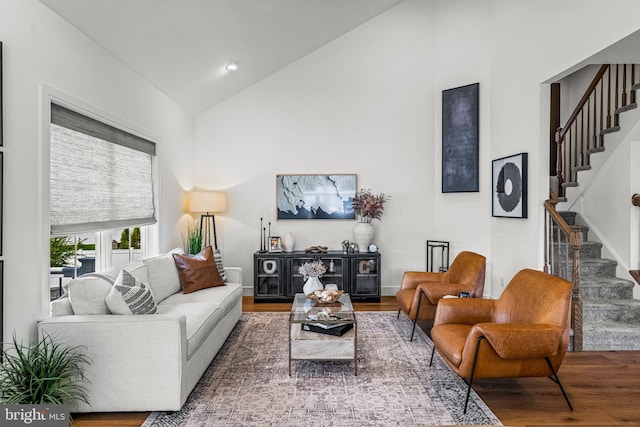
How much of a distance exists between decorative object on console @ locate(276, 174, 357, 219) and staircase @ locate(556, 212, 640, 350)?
285 centimetres

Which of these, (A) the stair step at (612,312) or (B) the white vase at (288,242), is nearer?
(A) the stair step at (612,312)

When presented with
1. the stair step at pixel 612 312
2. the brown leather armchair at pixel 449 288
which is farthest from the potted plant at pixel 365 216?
the stair step at pixel 612 312

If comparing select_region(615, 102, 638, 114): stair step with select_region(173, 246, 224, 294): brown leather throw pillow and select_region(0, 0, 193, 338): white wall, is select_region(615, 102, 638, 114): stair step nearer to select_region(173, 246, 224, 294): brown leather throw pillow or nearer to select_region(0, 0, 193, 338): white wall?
select_region(173, 246, 224, 294): brown leather throw pillow

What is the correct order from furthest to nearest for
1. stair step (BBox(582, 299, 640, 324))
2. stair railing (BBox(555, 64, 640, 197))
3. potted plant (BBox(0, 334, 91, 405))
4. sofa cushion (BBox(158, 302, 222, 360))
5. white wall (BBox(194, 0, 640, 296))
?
white wall (BBox(194, 0, 640, 296))
stair railing (BBox(555, 64, 640, 197))
stair step (BBox(582, 299, 640, 324))
sofa cushion (BBox(158, 302, 222, 360))
potted plant (BBox(0, 334, 91, 405))

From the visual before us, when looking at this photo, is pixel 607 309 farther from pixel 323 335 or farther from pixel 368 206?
pixel 368 206

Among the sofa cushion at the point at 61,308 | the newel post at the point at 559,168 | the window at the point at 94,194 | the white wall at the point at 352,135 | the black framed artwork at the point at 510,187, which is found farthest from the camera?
the white wall at the point at 352,135

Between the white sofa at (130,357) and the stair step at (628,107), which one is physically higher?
the stair step at (628,107)

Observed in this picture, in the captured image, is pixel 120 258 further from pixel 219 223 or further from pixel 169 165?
pixel 219 223

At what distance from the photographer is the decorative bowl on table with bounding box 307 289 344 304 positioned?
3.69 metres

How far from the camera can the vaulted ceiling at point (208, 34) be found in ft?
10.2

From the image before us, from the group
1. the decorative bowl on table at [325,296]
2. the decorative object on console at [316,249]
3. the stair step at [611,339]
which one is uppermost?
the decorative object on console at [316,249]

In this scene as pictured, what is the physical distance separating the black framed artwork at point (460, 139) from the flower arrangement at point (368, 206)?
956mm

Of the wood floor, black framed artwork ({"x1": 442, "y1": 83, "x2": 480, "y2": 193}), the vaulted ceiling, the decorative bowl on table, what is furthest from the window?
black framed artwork ({"x1": 442, "y1": 83, "x2": 480, "y2": 193})

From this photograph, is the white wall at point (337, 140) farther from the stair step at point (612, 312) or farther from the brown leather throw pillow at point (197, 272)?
the stair step at point (612, 312)
